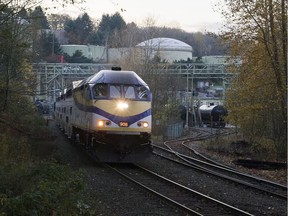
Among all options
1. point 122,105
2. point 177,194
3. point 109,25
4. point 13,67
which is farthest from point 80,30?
point 177,194

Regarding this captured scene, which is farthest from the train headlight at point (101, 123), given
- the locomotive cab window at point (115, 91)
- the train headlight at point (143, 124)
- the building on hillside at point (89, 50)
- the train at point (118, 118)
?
the building on hillside at point (89, 50)

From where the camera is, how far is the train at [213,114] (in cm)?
5478

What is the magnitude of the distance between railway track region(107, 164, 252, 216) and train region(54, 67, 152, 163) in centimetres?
67

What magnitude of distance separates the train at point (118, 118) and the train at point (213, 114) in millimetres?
34915

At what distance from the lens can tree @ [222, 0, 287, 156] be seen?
72.5ft

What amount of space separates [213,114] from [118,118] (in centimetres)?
3911

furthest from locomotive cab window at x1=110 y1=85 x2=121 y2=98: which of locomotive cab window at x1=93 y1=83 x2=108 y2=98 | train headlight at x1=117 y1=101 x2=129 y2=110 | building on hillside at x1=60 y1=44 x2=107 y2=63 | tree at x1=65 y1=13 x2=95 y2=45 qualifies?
building on hillside at x1=60 y1=44 x2=107 y2=63

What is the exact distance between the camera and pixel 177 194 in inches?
513

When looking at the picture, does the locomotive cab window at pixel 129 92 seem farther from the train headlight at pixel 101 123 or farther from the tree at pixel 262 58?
the tree at pixel 262 58

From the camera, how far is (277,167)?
20.6 meters

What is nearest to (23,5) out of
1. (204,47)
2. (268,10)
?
(268,10)

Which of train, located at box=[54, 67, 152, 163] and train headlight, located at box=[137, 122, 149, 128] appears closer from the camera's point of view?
train, located at box=[54, 67, 152, 163]

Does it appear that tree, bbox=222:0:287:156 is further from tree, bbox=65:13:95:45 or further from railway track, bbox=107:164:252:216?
tree, bbox=65:13:95:45

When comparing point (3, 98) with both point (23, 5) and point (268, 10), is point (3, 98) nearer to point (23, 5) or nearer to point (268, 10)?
point (23, 5)
